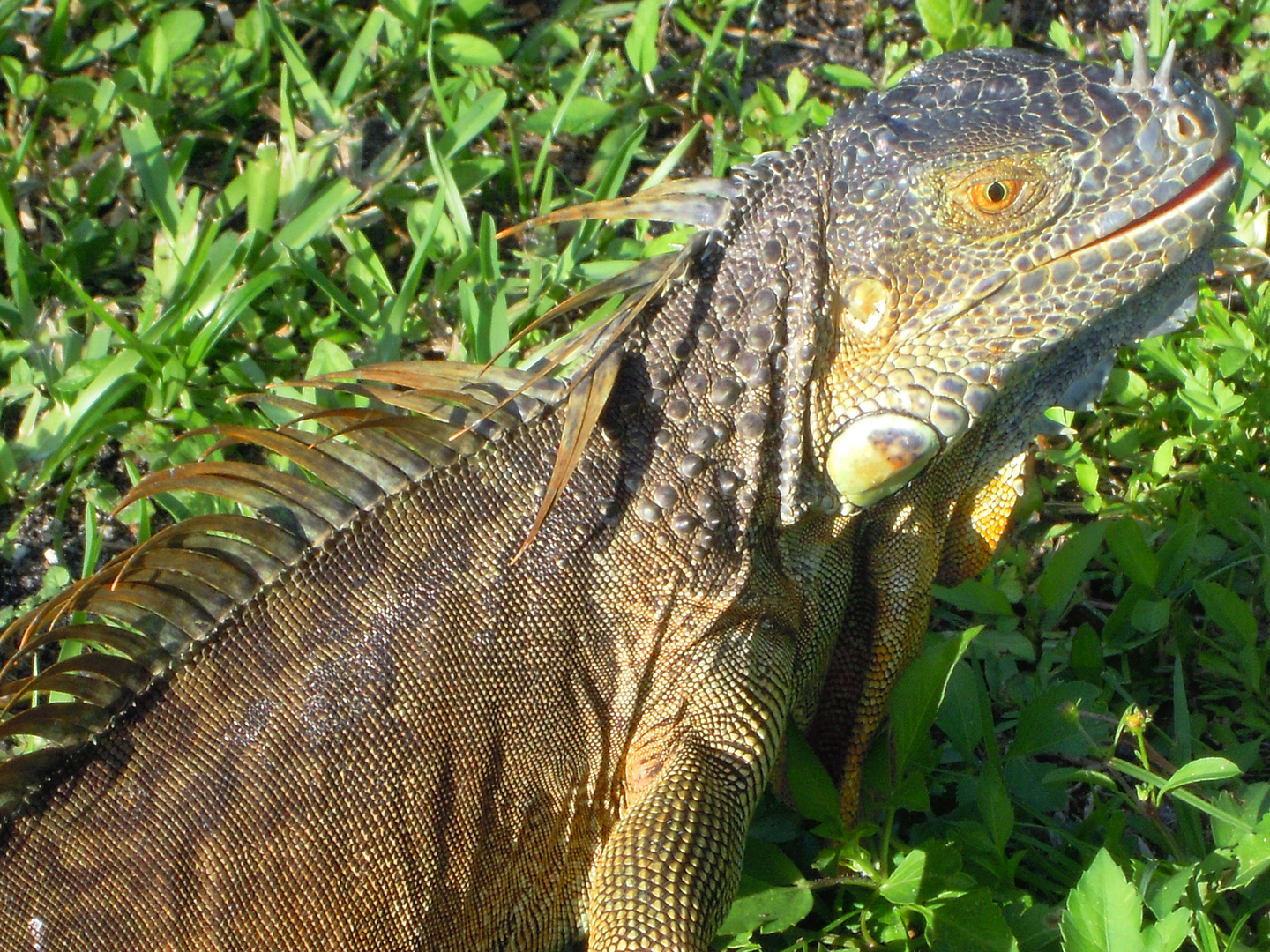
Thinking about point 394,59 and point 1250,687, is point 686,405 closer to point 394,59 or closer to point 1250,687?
point 1250,687

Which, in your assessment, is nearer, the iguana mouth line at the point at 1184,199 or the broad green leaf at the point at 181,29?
the iguana mouth line at the point at 1184,199

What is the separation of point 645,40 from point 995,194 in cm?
232

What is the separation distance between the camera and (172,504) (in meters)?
3.67

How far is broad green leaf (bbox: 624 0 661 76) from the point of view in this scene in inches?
178

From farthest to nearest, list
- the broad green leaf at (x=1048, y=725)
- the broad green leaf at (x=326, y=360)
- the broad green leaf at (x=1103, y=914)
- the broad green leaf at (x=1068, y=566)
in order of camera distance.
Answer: the broad green leaf at (x=326, y=360), the broad green leaf at (x=1068, y=566), the broad green leaf at (x=1048, y=725), the broad green leaf at (x=1103, y=914)

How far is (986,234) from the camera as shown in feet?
8.50

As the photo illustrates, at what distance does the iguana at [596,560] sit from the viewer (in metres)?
2.40

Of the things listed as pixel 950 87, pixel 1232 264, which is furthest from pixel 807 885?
pixel 1232 264

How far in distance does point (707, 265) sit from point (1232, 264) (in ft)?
6.78

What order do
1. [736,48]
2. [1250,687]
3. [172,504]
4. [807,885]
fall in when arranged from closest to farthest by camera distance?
1. [807,885]
2. [1250,687]
3. [172,504]
4. [736,48]

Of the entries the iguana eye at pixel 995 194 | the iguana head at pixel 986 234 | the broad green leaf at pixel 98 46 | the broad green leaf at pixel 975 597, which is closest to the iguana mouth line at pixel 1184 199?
the iguana head at pixel 986 234

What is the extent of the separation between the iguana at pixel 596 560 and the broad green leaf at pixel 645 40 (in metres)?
1.91

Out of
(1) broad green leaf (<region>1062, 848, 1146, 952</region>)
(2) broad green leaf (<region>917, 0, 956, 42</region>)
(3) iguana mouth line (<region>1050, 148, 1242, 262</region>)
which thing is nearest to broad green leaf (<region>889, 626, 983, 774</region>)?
(1) broad green leaf (<region>1062, 848, 1146, 952</region>)

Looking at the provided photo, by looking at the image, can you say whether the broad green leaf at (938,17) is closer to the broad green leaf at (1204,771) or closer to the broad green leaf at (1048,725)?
the broad green leaf at (1048,725)
